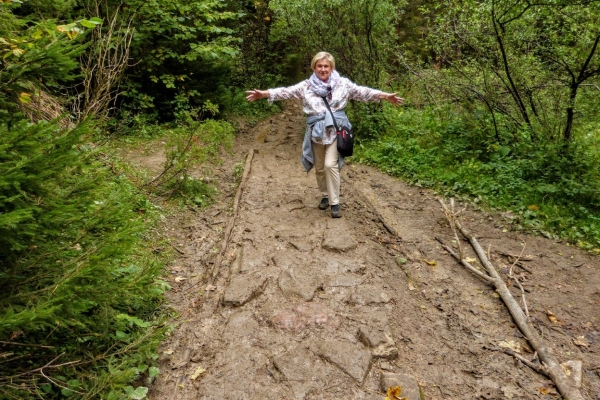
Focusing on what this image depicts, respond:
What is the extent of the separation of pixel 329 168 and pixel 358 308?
225 centimetres

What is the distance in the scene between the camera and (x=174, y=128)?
10172 mm

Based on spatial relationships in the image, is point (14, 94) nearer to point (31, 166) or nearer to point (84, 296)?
point (31, 166)

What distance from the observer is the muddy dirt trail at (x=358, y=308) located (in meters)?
3.38

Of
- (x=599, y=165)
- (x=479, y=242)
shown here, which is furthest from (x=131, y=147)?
(x=599, y=165)

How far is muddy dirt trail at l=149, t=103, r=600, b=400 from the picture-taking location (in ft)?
11.1

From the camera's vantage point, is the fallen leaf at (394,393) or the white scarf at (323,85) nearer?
the fallen leaf at (394,393)

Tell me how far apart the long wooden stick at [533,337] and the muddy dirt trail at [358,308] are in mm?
68

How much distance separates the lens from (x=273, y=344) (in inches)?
147

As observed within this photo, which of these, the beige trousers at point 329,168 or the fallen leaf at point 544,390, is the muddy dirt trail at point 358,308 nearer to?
the fallen leaf at point 544,390

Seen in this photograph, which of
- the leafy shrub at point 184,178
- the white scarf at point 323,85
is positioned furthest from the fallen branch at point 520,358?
the leafy shrub at point 184,178

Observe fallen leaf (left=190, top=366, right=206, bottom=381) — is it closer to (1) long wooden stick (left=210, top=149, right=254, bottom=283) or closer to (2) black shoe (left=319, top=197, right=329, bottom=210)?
(1) long wooden stick (left=210, top=149, right=254, bottom=283)

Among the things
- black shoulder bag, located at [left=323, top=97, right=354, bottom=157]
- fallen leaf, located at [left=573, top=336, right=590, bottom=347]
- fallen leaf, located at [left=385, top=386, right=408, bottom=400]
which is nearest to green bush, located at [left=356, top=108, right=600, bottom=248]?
fallen leaf, located at [left=573, top=336, right=590, bottom=347]

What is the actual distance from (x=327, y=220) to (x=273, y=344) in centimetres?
265

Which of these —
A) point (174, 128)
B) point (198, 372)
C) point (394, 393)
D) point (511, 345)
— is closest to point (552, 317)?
point (511, 345)
